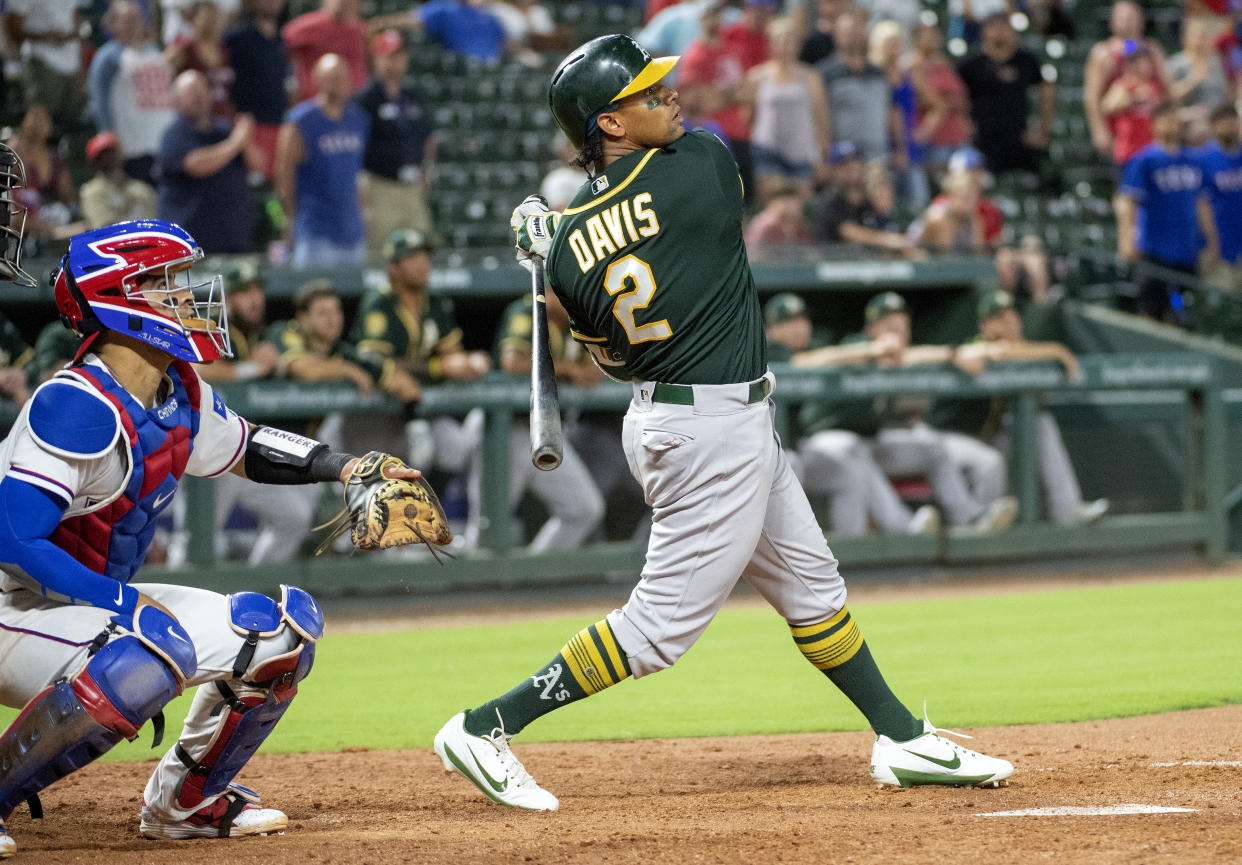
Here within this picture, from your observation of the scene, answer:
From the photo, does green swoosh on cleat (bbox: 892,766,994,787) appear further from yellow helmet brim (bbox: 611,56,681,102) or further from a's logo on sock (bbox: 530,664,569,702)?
yellow helmet brim (bbox: 611,56,681,102)

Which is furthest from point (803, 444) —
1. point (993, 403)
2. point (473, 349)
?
point (473, 349)

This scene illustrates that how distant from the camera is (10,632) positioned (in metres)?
3.36

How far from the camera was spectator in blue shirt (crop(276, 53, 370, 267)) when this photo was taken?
9258 mm

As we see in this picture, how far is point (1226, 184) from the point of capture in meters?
11.4

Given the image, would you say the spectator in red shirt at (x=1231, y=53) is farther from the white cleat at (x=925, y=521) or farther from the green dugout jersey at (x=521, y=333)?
the green dugout jersey at (x=521, y=333)

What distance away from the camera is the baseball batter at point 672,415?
3.77 metres

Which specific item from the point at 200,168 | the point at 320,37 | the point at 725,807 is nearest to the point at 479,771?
the point at 725,807

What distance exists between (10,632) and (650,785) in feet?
5.74

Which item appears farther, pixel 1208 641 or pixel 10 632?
pixel 1208 641

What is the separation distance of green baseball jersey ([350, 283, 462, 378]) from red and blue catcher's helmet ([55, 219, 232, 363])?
15.4 feet

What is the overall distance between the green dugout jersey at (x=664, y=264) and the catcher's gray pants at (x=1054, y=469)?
5.73 meters

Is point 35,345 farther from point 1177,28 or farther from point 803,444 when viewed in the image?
point 1177,28

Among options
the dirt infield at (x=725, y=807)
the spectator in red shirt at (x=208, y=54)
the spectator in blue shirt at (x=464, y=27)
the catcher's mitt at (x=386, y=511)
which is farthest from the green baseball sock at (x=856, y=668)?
the spectator in blue shirt at (x=464, y=27)

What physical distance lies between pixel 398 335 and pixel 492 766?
15.8 ft
